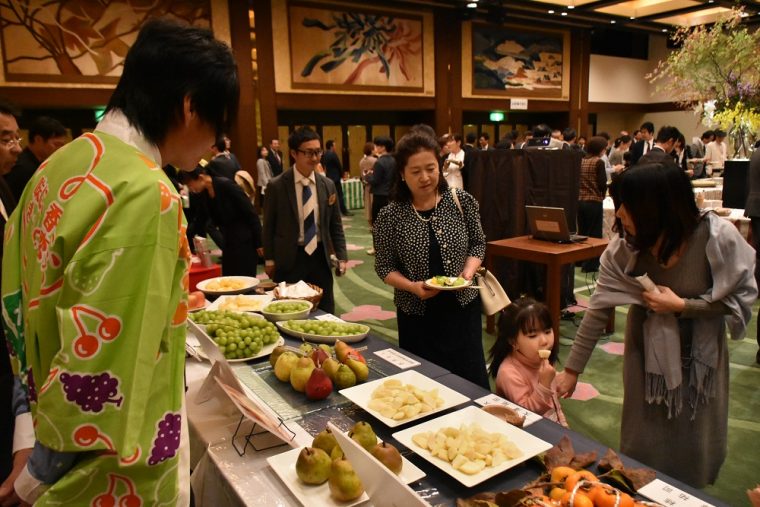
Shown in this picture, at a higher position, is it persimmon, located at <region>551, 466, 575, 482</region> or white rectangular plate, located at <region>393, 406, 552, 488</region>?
persimmon, located at <region>551, 466, 575, 482</region>

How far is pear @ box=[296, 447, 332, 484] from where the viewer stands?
1.23 meters

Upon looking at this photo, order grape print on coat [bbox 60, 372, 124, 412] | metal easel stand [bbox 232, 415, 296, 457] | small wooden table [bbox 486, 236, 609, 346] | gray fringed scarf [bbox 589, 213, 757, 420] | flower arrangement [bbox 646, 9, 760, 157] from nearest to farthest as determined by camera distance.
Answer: grape print on coat [bbox 60, 372, 124, 412] → metal easel stand [bbox 232, 415, 296, 457] → gray fringed scarf [bbox 589, 213, 757, 420] → small wooden table [bbox 486, 236, 609, 346] → flower arrangement [bbox 646, 9, 760, 157]

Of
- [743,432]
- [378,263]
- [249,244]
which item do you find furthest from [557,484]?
[249,244]

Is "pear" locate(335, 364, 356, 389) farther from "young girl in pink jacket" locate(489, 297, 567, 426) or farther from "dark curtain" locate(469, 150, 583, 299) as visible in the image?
"dark curtain" locate(469, 150, 583, 299)

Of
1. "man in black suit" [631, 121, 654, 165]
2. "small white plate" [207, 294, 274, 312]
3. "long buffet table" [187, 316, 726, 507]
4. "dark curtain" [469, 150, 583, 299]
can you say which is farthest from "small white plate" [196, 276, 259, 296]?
"man in black suit" [631, 121, 654, 165]

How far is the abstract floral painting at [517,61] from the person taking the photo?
13.8 metres

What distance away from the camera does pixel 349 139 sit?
13617mm

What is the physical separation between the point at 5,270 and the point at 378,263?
1.68m

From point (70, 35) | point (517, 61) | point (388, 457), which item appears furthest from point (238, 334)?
point (517, 61)

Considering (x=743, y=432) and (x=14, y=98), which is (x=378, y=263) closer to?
(x=743, y=432)

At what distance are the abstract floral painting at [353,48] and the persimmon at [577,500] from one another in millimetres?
10968

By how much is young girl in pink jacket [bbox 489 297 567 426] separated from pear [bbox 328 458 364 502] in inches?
35.7

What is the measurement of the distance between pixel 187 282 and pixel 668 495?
108 cm

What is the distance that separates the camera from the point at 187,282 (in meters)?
0.95
